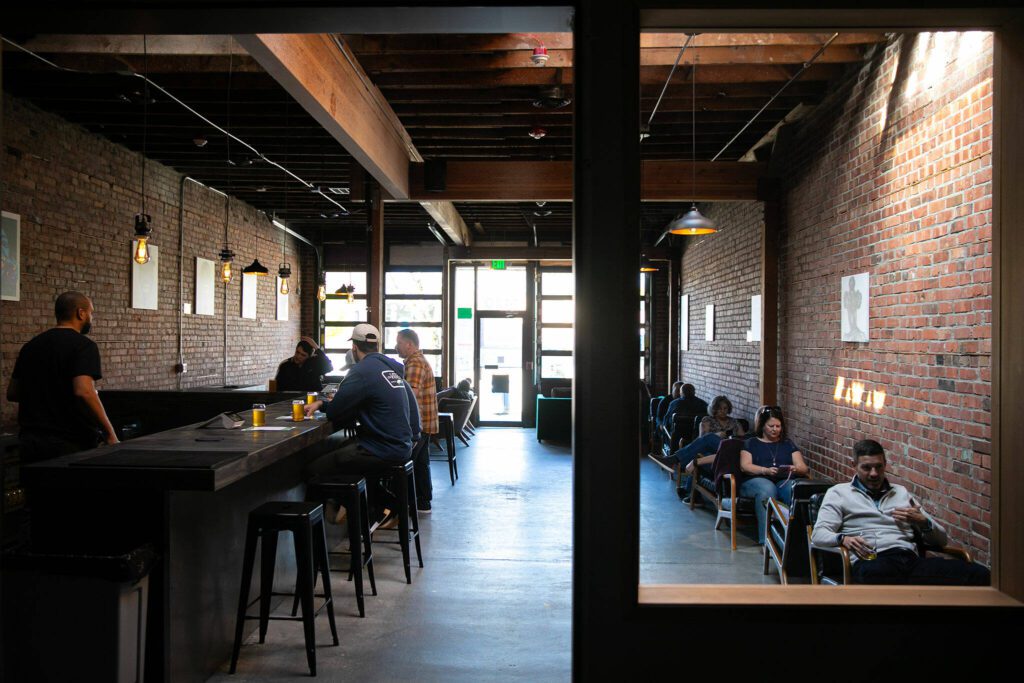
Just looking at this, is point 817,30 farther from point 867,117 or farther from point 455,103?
point 455,103

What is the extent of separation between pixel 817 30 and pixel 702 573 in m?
3.73

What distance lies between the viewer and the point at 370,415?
439 centimetres

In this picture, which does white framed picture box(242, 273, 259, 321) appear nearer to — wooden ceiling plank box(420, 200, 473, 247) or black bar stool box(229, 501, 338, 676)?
wooden ceiling plank box(420, 200, 473, 247)

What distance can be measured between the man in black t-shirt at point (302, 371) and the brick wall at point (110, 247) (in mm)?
Result: 1628

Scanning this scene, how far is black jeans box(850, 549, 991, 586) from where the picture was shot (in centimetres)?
329

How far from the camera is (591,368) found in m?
1.76

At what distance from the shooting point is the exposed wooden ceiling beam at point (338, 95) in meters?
3.39

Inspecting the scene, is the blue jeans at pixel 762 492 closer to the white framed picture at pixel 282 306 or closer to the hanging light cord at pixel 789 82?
the hanging light cord at pixel 789 82

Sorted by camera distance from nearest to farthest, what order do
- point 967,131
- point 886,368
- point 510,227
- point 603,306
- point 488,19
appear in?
point 603,306 < point 488,19 < point 967,131 < point 886,368 < point 510,227

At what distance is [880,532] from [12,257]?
6.43 meters

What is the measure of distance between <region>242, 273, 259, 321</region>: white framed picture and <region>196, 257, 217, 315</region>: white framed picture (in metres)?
0.92

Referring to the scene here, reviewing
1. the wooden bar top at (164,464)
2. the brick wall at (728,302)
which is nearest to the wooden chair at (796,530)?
the brick wall at (728,302)

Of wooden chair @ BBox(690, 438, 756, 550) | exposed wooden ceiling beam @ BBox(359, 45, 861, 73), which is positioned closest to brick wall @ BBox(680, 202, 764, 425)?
wooden chair @ BBox(690, 438, 756, 550)

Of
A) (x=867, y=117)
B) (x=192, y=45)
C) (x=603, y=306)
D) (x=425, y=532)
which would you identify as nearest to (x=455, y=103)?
(x=192, y=45)
